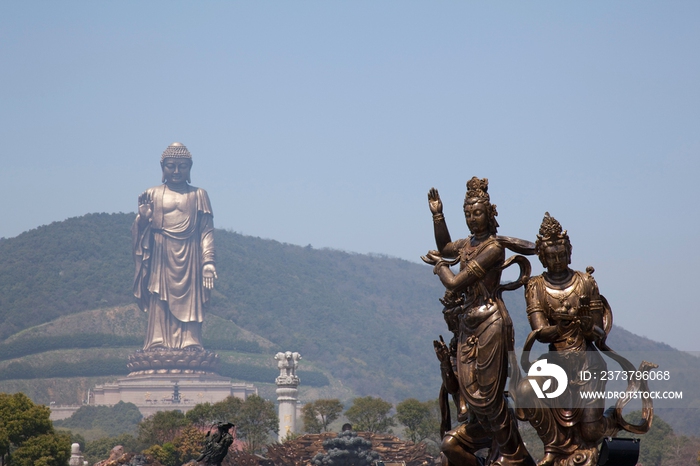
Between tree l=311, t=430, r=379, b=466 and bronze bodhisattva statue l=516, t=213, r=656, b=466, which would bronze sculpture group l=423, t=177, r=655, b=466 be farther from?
tree l=311, t=430, r=379, b=466

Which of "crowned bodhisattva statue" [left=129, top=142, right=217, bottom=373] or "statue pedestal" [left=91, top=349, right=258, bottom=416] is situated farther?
"crowned bodhisattva statue" [left=129, top=142, right=217, bottom=373]

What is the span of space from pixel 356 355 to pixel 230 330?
24005 mm

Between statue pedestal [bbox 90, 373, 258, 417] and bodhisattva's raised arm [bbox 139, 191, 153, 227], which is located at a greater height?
bodhisattva's raised arm [bbox 139, 191, 153, 227]

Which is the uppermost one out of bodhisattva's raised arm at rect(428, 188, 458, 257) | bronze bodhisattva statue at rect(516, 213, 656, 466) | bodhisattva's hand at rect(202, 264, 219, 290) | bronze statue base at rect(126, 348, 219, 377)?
bodhisattva's hand at rect(202, 264, 219, 290)

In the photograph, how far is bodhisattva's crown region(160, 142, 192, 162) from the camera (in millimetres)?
103250

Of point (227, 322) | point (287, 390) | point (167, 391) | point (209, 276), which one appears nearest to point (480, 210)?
point (287, 390)

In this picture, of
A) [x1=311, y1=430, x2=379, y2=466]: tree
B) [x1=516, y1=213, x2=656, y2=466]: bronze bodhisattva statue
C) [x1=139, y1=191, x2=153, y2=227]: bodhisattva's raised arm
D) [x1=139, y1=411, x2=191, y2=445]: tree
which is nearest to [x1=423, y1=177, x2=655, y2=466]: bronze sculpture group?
[x1=516, y1=213, x2=656, y2=466]: bronze bodhisattva statue

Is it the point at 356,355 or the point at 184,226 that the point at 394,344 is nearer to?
the point at 356,355

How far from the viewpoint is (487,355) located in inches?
362

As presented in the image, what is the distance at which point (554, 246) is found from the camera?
9.38 metres

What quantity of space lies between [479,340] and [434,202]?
4.38ft

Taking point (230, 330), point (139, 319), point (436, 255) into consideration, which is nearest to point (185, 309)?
point (139, 319)

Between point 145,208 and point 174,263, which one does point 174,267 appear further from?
point 145,208

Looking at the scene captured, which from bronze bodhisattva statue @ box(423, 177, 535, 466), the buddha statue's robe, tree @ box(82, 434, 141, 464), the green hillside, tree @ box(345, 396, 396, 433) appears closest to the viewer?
bronze bodhisattva statue @ box(423, 177, 535, 466)
